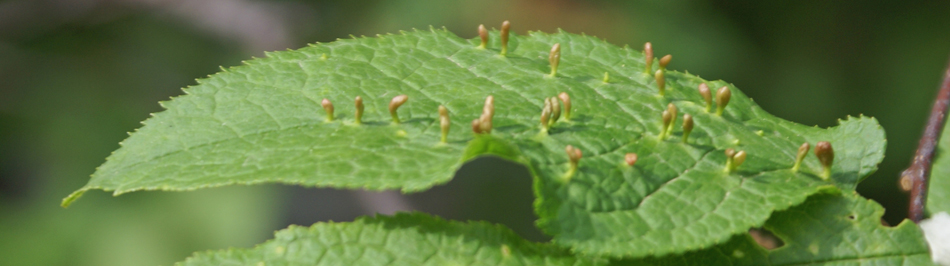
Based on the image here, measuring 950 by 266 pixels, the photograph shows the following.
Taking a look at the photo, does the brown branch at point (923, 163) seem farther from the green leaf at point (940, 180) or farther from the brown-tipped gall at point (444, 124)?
the brown-tipped gall at point (444, 124)

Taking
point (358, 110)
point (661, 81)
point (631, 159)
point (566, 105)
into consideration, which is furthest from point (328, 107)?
point (661, 81)

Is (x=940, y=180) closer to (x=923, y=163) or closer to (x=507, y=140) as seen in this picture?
(x=923, y=163)

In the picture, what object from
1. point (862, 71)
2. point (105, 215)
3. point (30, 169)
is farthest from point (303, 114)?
point (862, 71)

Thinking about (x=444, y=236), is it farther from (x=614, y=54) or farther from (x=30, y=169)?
(x=30, y=169)

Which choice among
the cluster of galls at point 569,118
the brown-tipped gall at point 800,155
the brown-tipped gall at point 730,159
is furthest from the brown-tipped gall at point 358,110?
the brown-tipped gall at point 800,155

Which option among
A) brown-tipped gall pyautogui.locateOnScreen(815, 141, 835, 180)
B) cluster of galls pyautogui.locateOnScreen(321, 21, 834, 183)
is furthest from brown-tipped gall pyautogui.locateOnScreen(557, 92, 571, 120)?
brown-tipped gall pyautogui.locateOnScreen(815, 141, 835, 180)

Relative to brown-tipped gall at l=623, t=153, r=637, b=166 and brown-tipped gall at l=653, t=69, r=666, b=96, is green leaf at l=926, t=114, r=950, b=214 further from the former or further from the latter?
brown-tipped gall at l=623, t=153, r=637, b=166

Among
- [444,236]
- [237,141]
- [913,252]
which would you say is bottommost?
[913,252]
